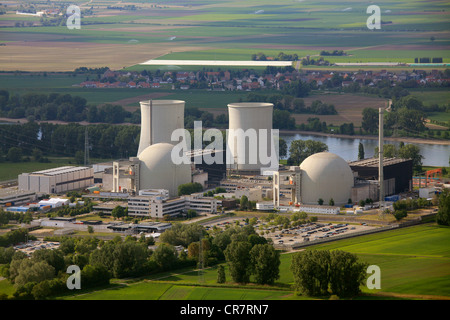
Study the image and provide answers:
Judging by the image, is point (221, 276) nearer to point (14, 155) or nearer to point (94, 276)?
point (94, 276)

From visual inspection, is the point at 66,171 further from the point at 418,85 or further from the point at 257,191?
the point at 418,85

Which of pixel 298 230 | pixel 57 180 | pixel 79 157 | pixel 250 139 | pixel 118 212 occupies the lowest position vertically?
pixel 298 230

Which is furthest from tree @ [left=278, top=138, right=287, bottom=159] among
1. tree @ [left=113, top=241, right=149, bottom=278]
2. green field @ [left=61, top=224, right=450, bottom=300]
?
tree @ [left=113, top=241, right=149, bottom=278]

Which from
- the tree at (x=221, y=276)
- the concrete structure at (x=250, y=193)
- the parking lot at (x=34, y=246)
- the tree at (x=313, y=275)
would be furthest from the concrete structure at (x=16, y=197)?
the tree at (x=313, y=275)

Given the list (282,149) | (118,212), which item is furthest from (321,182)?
(282,149)

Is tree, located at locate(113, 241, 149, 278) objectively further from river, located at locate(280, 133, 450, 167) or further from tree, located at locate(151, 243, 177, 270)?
river, located at locate(280, 133, 450, 167)

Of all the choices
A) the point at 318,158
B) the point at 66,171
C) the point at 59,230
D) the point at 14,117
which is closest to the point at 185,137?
the point at 66,171
